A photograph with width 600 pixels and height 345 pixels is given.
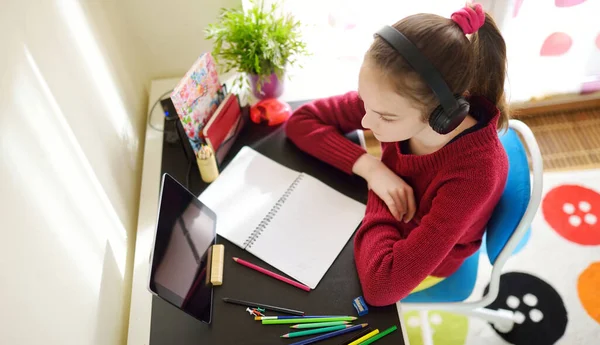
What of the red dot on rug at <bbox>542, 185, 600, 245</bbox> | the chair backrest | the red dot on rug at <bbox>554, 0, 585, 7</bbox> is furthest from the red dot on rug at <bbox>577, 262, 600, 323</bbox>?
the red dot on rug at <bbox>554, 0, 585, 7</bbox>

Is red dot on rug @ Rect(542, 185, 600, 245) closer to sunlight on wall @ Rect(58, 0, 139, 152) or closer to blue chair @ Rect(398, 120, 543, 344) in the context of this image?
blue chair @ Rect(398, 120, 543, 344)

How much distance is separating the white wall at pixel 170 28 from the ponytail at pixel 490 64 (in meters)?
0.79

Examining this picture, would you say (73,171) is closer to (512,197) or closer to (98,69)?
(98,69)

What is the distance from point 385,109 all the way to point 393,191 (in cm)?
23

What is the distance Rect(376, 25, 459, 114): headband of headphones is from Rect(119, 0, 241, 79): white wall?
2.46 ft

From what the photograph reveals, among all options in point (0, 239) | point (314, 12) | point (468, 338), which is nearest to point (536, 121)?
point (468, 338)

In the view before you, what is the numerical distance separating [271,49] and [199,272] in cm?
55

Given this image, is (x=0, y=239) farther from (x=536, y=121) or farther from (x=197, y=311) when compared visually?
(x=536, y=121)

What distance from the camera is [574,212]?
66.3 inches

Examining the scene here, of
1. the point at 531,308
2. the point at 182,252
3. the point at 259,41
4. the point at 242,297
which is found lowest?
the point at 531,308

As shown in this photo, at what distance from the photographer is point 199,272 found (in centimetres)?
93

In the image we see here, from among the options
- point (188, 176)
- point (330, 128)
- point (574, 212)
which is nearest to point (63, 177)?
point (188, 176)

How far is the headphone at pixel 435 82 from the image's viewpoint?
0.73 meters

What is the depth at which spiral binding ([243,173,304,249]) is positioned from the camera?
101 cm
